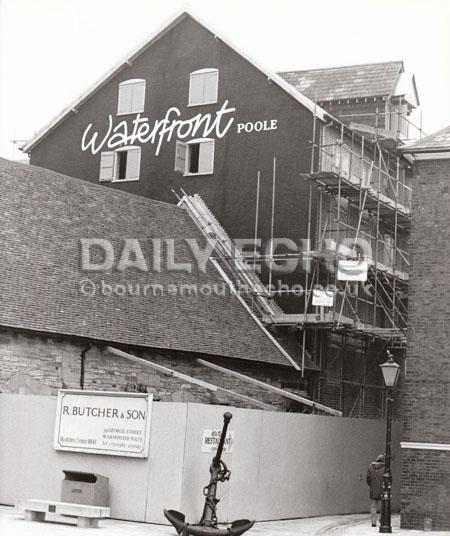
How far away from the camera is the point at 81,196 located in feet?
104

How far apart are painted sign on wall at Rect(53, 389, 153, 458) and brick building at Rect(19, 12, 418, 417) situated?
11552mm

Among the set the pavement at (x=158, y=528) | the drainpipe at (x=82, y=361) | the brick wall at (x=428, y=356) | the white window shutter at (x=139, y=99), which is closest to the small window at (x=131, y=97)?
the white window shutter at (x=139, y=99)

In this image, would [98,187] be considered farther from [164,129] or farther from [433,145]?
[433,145]

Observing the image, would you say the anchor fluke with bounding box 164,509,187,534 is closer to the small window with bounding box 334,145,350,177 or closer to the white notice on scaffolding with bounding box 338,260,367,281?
the white notice on scaffolding with bounding box 338,260,367,281

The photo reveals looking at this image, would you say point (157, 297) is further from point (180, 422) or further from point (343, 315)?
point (180, 422)

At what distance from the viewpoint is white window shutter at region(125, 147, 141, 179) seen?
36.9m

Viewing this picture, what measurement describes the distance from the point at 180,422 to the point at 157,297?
10.00 m

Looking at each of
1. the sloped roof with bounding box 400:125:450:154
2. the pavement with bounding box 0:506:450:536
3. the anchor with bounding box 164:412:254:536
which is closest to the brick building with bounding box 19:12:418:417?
the sloped roof with bounding box 400:125:450:154

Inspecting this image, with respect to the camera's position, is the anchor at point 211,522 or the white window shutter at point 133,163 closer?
Result: the anchor at point 211,522

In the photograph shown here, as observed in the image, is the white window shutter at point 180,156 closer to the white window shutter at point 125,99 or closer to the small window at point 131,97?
the small window at point 131,97

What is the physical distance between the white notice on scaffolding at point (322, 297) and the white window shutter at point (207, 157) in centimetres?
655

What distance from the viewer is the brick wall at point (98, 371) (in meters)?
25.0

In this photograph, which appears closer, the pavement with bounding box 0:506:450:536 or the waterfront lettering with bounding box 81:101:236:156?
the pavement with bounding box 0:506:450:536

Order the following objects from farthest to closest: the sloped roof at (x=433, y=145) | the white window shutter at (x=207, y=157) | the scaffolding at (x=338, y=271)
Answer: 1. the white window shutter at (x=207, y=157)
2. the scaffolding at (x=338, y=271)
3. the sloped roof at (x=433, y=145)
